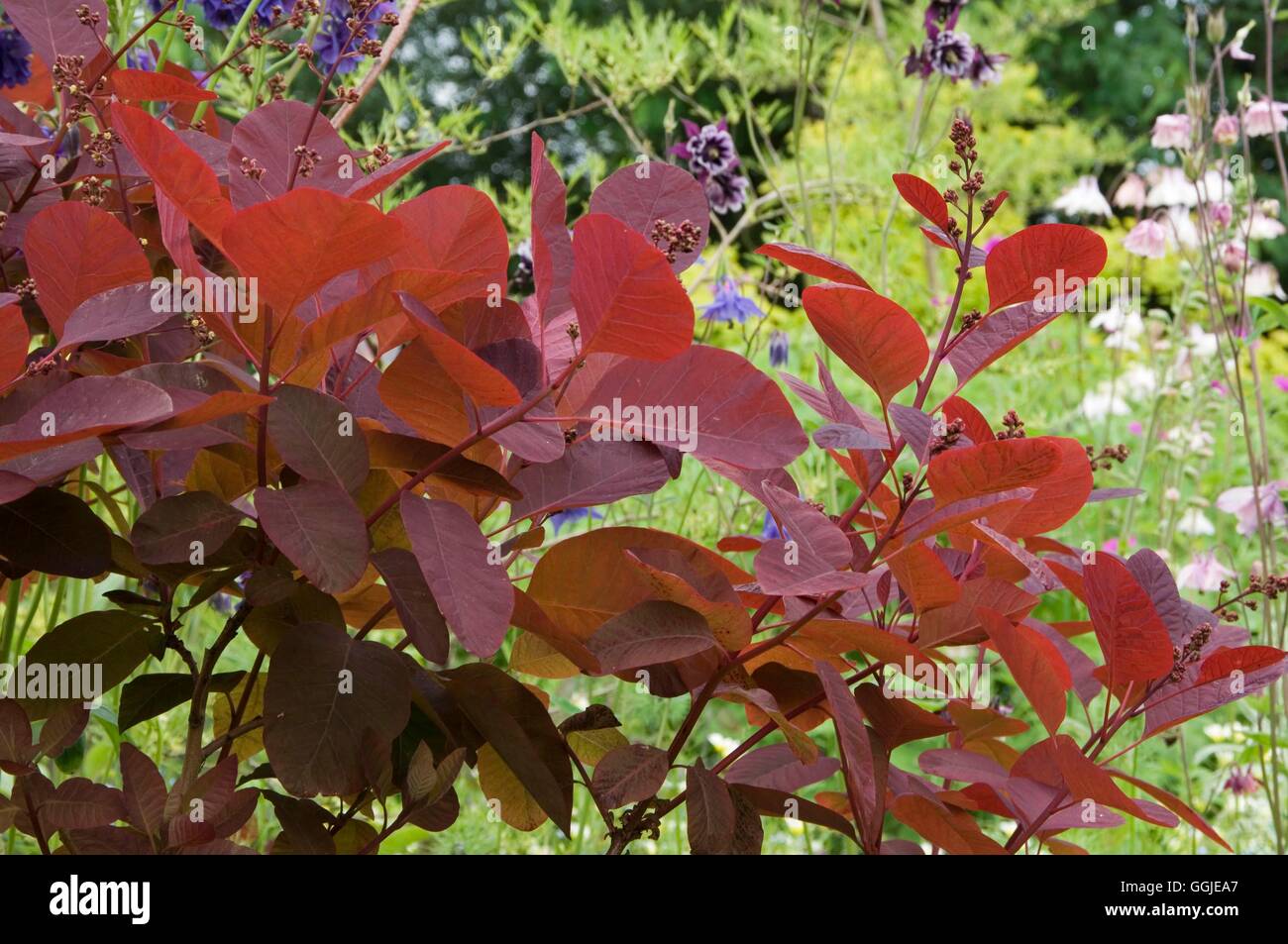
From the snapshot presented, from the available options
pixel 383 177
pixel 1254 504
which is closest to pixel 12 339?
pixel 383 177

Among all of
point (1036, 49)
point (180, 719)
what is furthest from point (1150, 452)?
point (1036, 49)

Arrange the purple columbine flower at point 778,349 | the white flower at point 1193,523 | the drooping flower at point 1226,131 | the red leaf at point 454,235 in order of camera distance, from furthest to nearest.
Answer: the white flower at point 1193,523 → the purple columbine flower at point 778,349 → the drooping flower at point 1226,131 → the red leaf at point 454,235

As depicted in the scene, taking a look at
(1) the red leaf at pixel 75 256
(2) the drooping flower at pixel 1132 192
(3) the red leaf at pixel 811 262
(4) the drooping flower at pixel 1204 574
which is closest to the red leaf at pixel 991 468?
(3) the red leaf at pixel 811 262

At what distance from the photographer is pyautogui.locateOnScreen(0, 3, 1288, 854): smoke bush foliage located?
478 millimetres

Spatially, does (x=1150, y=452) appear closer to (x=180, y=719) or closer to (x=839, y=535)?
(x=180, y=719)

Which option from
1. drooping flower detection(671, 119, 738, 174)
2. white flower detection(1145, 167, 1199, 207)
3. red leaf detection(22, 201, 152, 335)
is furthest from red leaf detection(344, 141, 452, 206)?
white flower detection(1145, 167, 1199, 207)

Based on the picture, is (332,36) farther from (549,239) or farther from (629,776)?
(629,776)

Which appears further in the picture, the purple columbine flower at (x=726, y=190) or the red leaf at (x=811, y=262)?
the purple columbine flower at (x=726, y=190)

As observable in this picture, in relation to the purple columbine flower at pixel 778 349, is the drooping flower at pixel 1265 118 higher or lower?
higher

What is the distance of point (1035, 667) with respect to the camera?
0.56m

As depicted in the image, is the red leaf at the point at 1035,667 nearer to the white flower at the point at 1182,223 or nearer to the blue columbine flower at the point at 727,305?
the blue columbine flower at the point at 727,305

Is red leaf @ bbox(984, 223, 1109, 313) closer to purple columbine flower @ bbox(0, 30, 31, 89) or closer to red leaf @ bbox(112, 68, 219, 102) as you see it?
red leaf @ bbox(112, 68, 219, 102)

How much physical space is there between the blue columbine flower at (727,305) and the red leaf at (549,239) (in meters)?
1.03

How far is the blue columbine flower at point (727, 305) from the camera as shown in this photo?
166cm
